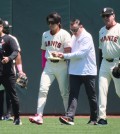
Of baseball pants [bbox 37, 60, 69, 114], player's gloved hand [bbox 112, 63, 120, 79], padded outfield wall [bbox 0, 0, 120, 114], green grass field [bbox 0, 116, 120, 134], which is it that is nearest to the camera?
green grass field [bbox 0, 116, 120, 134]

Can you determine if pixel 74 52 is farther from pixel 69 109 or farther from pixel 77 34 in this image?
pixel 69 109

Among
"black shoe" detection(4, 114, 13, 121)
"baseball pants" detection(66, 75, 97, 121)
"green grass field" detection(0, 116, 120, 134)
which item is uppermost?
"baseball pants" detection(66, 75, 97, 121)

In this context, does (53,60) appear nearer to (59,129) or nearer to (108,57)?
(108,57)

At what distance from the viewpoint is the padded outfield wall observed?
13531 mm

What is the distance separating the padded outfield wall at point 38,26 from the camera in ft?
44.4

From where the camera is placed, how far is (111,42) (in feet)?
33.3

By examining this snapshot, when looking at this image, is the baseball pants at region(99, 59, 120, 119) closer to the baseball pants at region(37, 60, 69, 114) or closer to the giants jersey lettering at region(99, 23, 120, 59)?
the giants jersey lettering at region(99, 23, 120, 59)

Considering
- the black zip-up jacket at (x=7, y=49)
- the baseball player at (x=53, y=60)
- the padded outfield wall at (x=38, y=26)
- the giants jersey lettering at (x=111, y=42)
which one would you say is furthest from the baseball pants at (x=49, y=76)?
the padded outfield wall at (x=38, y=26)

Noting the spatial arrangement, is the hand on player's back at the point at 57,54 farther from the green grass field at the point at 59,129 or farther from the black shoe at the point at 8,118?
the black shoe at the point at 8,118

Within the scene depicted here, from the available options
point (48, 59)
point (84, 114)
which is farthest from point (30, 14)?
point (48, 59)

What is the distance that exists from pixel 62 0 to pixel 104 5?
0.95m

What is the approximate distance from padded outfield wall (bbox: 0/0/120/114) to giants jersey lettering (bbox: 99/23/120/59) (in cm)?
336

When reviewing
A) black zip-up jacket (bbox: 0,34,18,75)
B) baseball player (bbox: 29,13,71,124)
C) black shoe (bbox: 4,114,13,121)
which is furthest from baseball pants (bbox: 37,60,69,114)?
black shoe (bbox: 4,114,13,121)

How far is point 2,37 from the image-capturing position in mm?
10070
